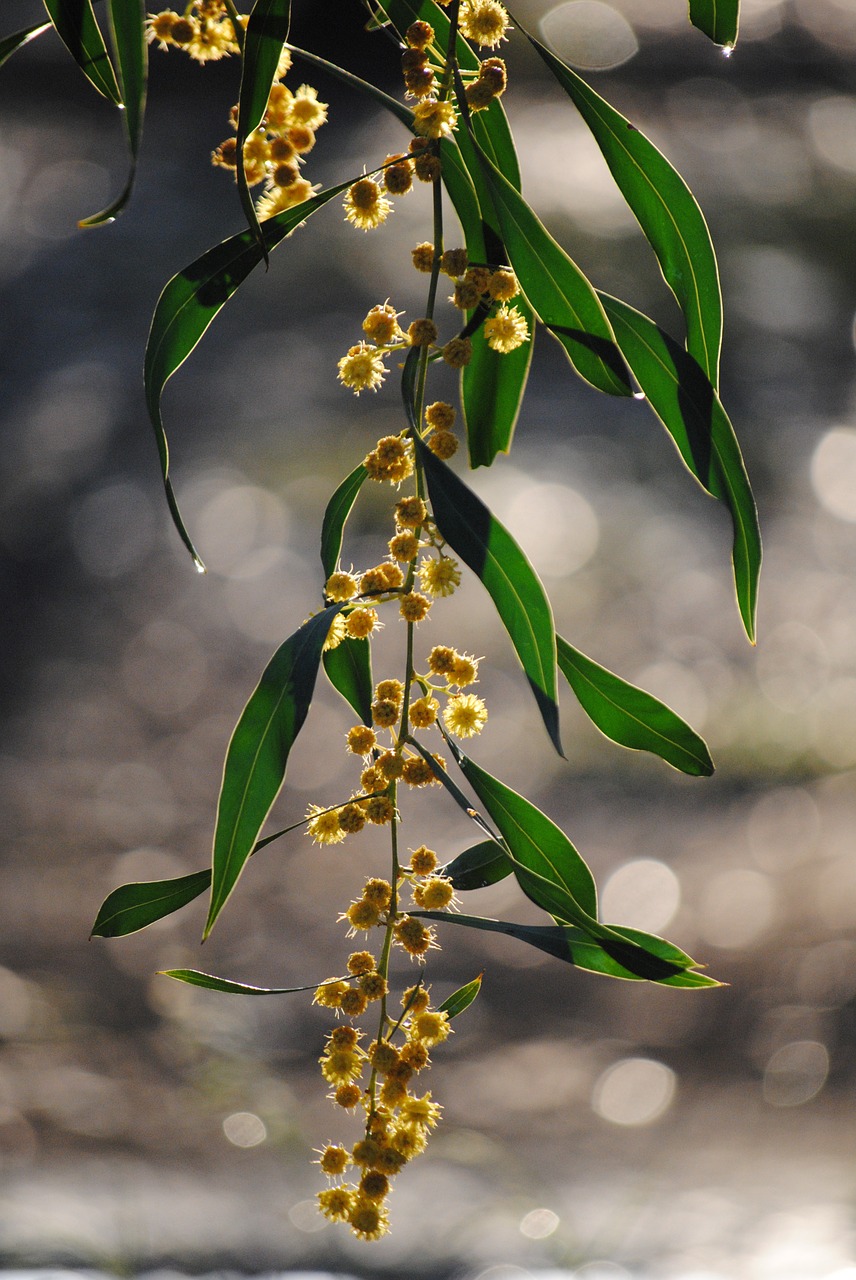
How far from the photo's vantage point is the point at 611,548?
7.58ft

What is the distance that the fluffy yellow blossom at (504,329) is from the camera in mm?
474

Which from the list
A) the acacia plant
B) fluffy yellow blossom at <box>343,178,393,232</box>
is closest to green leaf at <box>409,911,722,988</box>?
the acacia plant

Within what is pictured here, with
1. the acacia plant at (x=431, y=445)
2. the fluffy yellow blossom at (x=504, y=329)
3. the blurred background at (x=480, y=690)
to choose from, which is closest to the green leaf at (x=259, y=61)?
the acacia plant at (x=431, y=445)

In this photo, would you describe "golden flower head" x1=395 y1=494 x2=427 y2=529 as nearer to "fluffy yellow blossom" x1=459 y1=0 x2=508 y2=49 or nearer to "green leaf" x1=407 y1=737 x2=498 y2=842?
"green leaf" x1=407 y1=737 x2=498 y2=842

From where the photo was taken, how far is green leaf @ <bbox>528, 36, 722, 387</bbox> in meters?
0.51

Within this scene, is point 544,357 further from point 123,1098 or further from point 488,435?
point 488,435

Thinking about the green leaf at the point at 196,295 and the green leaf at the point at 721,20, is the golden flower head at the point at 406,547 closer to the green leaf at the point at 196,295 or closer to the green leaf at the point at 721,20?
the green leaf at the point at 196,295

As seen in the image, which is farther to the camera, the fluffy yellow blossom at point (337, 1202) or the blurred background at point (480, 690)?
the blurred background at point (480, 690)

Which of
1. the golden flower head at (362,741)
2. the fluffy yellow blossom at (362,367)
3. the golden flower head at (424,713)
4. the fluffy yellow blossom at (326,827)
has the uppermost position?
the fluffy yellow blossom at (362,367)

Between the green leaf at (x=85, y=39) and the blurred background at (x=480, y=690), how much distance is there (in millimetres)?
1464

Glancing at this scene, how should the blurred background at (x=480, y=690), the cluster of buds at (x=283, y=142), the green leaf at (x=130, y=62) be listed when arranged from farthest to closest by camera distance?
the blurred background at (x=480, y=690) → the cluster of buds at (x=283, y=142) → the green leaf at (x=130, y=62)

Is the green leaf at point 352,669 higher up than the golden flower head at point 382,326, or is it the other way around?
the golden flower head at point 382,326

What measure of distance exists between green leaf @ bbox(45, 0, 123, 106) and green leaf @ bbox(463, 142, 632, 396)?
180 mm

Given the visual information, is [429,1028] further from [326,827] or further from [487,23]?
[487,23]
